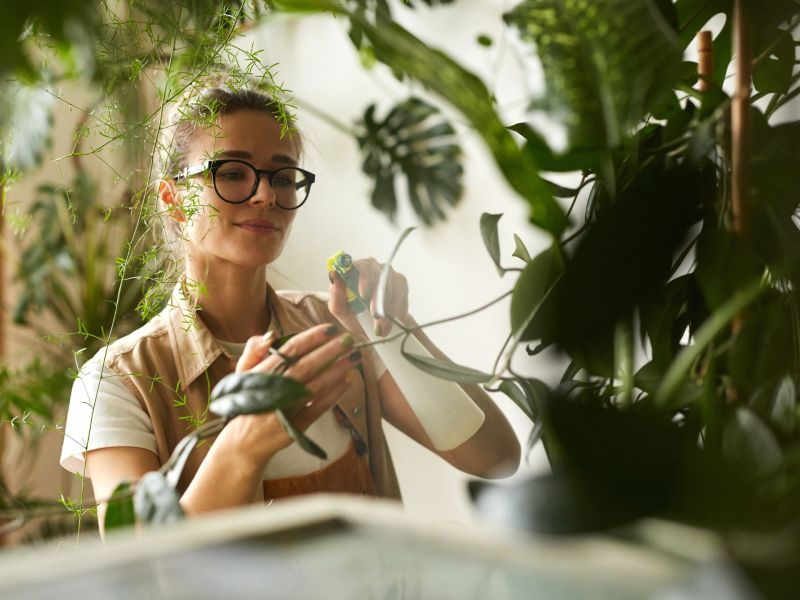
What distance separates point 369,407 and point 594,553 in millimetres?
691

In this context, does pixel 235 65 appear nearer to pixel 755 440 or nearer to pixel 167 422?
pixel 167 422

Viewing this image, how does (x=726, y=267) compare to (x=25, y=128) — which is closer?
(x=726, y=267)

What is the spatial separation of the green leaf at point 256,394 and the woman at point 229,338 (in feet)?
1.01

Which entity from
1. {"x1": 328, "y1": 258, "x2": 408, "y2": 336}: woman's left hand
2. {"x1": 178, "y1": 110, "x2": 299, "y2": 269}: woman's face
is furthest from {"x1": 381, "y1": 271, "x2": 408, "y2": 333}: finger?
{"x1": 178, "y1": 110, "x2": 299, "y2": 269}: woman's face

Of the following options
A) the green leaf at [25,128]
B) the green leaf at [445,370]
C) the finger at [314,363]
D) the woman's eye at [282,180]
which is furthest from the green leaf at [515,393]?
the green leaf at [25,128]

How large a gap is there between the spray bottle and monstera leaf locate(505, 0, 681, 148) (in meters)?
0.49

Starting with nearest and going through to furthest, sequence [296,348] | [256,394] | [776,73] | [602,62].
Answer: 1. [602,62]
2. [256,394]
3. [296,348]
4. [776,73]

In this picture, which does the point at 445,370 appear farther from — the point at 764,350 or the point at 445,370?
the point at 764,350

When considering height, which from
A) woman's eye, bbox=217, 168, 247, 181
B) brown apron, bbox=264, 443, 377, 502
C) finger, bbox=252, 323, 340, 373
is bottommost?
brown apron, bbox=264, 443, 377, 502

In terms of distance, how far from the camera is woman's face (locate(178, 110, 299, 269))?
2.88ft

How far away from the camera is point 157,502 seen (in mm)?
487

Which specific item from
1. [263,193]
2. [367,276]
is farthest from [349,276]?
[263,193]

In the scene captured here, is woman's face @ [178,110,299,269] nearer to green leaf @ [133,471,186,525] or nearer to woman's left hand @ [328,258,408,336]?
woman's left hand @ [328,258,408,336]

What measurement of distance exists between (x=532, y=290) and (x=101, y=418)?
0.54m
